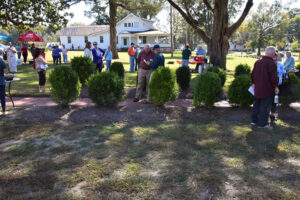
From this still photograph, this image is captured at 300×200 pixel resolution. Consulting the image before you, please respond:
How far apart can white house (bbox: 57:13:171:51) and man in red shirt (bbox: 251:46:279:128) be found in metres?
41.7

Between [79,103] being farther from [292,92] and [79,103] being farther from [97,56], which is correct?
[292,92]

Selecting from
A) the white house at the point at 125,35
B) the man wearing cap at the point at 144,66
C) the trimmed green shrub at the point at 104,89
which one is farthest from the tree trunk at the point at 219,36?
the white house at the point at 125,35

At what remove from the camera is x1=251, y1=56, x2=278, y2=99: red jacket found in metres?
5.50

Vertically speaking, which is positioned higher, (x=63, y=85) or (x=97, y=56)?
(x=97, y=56)

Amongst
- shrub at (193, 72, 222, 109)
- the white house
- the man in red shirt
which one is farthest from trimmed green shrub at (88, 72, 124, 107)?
the white house

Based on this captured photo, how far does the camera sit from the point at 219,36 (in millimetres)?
16031

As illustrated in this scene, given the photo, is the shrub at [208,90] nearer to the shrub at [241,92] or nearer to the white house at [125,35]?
the shrub at [241,92]

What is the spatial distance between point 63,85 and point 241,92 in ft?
15.7

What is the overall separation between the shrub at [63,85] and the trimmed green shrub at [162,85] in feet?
7.10

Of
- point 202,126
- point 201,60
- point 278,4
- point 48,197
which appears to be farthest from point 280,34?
point 48,197

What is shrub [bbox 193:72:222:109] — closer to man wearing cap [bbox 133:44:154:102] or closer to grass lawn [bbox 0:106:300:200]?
grass lawn [bbox 0:106:300:200]

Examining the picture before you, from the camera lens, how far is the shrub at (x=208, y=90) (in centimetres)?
696

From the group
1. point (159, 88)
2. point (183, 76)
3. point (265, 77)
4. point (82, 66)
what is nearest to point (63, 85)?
point (159, 88)

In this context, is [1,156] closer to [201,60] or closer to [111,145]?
[111,145]
